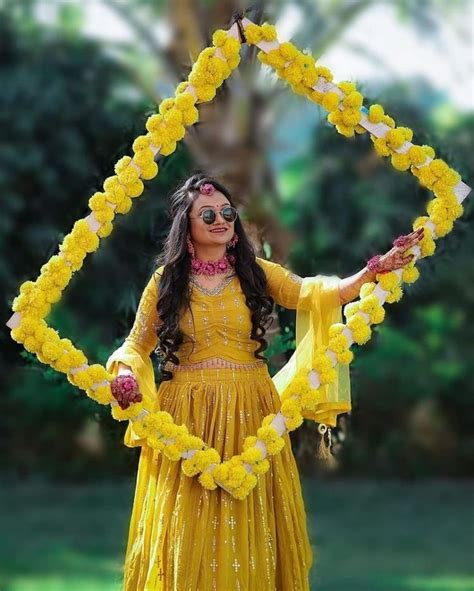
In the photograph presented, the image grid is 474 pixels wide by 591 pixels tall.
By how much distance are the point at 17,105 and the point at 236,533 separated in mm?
5563

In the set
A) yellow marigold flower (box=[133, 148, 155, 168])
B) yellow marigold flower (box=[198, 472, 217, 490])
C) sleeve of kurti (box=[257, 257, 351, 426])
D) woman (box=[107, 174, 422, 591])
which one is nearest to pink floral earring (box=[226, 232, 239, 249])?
woman (box=[107, 174, 422, 591])

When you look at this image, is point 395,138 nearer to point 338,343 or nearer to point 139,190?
point 338,343

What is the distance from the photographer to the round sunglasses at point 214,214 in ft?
12.4

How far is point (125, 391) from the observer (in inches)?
143

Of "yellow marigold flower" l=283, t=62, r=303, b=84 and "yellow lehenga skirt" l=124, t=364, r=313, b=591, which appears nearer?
"yellow lehenga skirt" l=124, t=364, r=313, b=591

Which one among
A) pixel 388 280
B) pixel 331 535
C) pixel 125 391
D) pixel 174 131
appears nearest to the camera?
pixel 125 391

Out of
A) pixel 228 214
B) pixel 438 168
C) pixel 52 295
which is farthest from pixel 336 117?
pixel 52 295

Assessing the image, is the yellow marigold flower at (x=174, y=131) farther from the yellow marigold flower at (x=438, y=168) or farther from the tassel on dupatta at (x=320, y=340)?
the yellow marigold flower at (x=438, y=168)

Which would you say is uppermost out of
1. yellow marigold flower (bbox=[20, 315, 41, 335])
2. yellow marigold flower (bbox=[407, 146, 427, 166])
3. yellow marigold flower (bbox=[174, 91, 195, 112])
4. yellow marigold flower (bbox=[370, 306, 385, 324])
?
yellow marigold flower (bbox=[174, 91, 195, 112])

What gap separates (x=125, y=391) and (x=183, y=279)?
40 centimetres

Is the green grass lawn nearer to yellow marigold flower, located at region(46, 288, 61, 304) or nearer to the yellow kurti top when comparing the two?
the yellow kurti top

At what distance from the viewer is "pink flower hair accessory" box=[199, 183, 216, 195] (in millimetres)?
3826

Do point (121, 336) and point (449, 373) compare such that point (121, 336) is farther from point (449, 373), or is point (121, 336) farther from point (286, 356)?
point (449, 373)

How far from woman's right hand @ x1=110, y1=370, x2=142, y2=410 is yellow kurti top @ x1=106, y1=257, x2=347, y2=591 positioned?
11 cm
